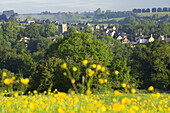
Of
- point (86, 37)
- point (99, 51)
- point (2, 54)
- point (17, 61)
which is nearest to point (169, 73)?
point (99, 51)

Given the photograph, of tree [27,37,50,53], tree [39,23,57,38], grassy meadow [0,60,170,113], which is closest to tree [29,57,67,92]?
grassy meadow [0,60,170,113]

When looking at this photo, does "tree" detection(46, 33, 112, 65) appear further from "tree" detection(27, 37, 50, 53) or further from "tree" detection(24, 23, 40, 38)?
"tree" detection(24, 23, 40, 38)

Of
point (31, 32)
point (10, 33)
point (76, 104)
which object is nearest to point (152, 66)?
point (76, 104)

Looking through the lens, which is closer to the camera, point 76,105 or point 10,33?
point 76,105

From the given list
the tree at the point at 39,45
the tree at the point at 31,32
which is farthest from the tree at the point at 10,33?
the tree at the point at 39,45

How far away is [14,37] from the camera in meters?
162

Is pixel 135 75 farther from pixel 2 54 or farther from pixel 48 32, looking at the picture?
pixel 48 32

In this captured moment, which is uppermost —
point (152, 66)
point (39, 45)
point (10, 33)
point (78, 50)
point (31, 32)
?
point (31, 32)

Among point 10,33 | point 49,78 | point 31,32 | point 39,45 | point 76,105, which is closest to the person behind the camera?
point 76,105

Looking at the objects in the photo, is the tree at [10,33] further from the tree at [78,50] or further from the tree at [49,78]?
the tree at [49,78]

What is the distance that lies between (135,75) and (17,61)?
37.1 meters

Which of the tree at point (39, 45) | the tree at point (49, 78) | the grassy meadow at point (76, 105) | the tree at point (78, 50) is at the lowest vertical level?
the tree at point (39, 45)

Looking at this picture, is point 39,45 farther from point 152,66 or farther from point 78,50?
point 152,66

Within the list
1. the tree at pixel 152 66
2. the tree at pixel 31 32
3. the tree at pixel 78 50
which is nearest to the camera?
the tree at pixel 78 50
